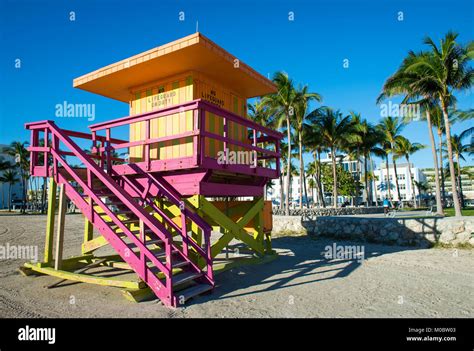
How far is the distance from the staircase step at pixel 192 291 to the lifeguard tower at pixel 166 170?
23mm

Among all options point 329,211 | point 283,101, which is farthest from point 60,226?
point 329,211

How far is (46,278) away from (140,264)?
328cm

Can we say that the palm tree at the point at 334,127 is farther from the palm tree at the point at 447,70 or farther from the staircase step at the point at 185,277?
the staircase step at the point at 185,277

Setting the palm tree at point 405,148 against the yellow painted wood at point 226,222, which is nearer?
the yellow painted wood at point 226,222

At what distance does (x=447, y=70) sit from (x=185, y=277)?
1864 centimetres

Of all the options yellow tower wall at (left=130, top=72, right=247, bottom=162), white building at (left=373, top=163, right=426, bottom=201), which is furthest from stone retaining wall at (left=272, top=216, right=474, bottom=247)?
white building at (left=373, top=163, right=426, bottom=201)

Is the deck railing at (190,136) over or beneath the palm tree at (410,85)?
beneath

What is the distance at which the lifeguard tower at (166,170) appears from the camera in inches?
228

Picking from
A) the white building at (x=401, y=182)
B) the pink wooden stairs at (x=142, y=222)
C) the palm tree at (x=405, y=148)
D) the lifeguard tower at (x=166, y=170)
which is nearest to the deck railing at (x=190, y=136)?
the lifeguard tower at (x=166, y=170)

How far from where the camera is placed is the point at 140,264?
5.26 metres

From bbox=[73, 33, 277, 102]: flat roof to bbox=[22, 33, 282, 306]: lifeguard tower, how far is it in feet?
0.08

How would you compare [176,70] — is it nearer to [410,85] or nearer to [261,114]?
[410,85]
